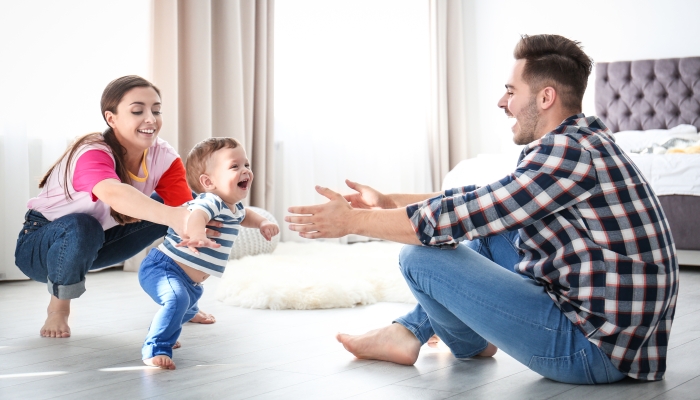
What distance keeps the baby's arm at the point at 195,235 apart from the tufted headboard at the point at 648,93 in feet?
14.1

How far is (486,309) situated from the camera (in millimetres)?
1427

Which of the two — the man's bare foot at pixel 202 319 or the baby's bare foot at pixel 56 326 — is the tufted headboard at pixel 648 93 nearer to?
the man's bare foot at pixel 202 319

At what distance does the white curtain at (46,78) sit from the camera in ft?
10.6

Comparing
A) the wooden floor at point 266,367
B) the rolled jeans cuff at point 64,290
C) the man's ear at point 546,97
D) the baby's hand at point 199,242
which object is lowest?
the wooden floor at point 266,367

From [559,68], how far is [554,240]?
0.36 m

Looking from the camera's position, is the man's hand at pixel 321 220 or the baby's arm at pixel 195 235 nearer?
the man's hand at pixel 321 220

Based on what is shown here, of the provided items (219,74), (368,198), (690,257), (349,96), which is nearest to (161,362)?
(368,198)

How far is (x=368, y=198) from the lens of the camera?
70.2 inches

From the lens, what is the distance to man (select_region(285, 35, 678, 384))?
1336mm

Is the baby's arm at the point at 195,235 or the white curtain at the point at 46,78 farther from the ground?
the white curtain at the point at 46,78

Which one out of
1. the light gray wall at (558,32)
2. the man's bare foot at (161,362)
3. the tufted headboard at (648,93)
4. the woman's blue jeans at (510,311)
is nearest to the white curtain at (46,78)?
the man's bare foot at (161,362)

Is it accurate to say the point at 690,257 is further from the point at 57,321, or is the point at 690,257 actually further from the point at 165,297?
Result: the point at 57,321

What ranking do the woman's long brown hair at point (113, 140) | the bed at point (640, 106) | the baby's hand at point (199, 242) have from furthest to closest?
the bed at point (640, 106) < the woman's long brown hair at point (113, 140) < the baby's hand at point (199, 242)

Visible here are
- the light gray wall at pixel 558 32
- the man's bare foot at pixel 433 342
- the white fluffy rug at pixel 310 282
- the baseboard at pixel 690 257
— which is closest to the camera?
the man's bare foot at pixel 433 342
